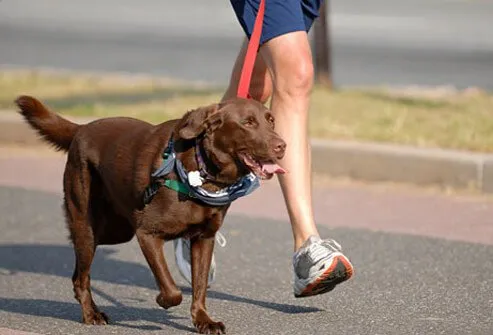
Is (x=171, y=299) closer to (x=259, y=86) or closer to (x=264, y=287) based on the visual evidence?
(x=264, y=287)

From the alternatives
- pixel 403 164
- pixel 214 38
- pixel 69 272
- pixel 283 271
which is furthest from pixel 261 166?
pixel 214 38

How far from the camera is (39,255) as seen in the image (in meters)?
6.92

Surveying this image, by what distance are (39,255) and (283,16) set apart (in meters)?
2.22

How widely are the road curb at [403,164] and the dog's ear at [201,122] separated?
3.62 meters

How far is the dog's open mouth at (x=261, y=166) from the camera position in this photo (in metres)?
4.70

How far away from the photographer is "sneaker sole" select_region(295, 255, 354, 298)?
5.22 meters

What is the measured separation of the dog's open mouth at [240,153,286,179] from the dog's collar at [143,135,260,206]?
69 millimetres

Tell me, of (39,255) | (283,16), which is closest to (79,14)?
(39,255)

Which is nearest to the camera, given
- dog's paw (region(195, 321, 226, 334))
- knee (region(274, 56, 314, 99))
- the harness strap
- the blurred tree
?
the harness strap

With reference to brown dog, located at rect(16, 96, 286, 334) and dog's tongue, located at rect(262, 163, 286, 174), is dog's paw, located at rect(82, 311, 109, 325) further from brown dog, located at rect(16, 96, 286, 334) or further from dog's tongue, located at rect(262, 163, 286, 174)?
dog's tongue, located at rect(262, 163, 286, 174)

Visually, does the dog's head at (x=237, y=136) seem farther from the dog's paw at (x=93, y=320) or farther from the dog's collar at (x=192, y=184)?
the dog's paw at (x=93, y=320)

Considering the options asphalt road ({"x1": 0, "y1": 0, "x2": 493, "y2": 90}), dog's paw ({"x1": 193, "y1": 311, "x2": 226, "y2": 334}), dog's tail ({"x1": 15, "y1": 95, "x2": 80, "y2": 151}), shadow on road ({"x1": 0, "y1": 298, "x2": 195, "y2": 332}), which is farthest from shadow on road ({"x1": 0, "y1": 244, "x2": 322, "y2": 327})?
asphalt road ({"x1": 0, "y1": 0, "x2": 493, "y2": 90})

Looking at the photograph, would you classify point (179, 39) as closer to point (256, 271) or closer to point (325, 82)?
point (325, 82)

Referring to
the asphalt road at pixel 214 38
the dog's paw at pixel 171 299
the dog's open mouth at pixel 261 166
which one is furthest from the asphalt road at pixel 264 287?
the asphalt road at pixel 214 38
